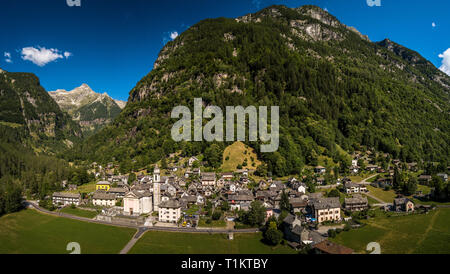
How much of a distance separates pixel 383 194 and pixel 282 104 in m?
71.2

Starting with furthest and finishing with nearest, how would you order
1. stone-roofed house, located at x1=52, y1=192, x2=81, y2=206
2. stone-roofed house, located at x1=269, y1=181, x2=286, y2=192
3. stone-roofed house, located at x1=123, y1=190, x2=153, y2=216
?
1. stone-roofed house, located at x1=269, y1=181, x2=286, y2=192
2. stone-roofed house, located at x1=52, y1=192, x2=81, y2=206
3. stone-roofed house, located at x1=123, y1=190, x2=153, y2=216

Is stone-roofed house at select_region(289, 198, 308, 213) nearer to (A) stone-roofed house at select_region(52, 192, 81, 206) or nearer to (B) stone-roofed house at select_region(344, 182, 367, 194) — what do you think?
(B) stone-roofed house at select_region(344, 182, 367, 194)

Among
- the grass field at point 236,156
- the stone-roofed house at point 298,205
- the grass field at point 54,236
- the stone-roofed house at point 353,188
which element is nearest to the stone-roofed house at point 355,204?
the stone-roofed house at point 298,205

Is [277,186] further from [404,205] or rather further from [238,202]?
[404,205]

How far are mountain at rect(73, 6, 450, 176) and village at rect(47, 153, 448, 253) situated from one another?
13.0 metres

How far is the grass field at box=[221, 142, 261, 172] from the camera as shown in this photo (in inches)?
3547

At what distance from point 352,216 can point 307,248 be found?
2052cm

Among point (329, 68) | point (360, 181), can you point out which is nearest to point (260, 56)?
point (329, 68)

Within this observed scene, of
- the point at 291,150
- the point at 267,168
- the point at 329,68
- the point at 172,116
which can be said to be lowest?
the point at 267,168

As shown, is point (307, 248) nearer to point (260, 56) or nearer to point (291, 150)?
point (291, 150)

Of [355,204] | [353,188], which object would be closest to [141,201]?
[355,204]

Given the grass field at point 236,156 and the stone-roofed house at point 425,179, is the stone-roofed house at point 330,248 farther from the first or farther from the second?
the stone-roofed house at point 425,179

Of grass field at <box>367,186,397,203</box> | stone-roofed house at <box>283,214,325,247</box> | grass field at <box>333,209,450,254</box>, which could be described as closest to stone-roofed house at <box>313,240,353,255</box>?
stone-roofed house at <box>283,214,325,247</box>

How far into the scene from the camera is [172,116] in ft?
429
